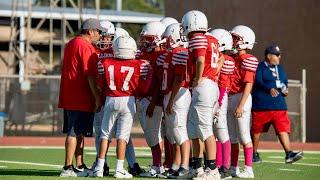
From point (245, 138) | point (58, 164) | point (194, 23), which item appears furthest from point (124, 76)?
point (58, 164)

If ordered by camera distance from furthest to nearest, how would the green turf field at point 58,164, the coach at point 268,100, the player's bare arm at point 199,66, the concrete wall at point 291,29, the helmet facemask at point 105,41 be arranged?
the concrete wall at point 291,29 → the coach at point 268,100 → the helmet facemask at point 105,41 → the green turf field at point 58,164 → the player's bare arm at point 199,66

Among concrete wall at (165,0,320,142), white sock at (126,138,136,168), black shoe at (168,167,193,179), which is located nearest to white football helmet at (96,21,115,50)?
white sock at (126,138,136,168)

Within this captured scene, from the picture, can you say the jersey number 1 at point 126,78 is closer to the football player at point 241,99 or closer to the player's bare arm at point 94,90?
the player's bare arm at point 94,90

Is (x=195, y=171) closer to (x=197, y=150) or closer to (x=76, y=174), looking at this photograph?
(x=197, y=150)

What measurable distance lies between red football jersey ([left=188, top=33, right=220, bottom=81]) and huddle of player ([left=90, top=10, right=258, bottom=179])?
Answer: 1 cm

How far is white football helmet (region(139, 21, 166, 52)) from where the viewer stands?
1401 centimetres

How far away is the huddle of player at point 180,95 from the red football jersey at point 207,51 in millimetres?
13

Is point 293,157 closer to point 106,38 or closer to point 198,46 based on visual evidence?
point 106,38

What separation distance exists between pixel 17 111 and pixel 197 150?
17.5 meters

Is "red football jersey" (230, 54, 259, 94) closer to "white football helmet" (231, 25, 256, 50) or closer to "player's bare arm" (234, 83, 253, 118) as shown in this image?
"player's bare arm" (234, 83, 253, 118)

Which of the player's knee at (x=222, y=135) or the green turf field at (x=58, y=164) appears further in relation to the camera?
the green turf field at (x=58, y=164)

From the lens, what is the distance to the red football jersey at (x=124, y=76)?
1346 cm

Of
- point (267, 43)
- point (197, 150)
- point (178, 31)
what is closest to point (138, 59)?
point (178, 31)

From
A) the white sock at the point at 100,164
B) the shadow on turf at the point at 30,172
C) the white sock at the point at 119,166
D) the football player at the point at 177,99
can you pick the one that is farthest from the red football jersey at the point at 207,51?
the shadow on turf at the point at 30,172
